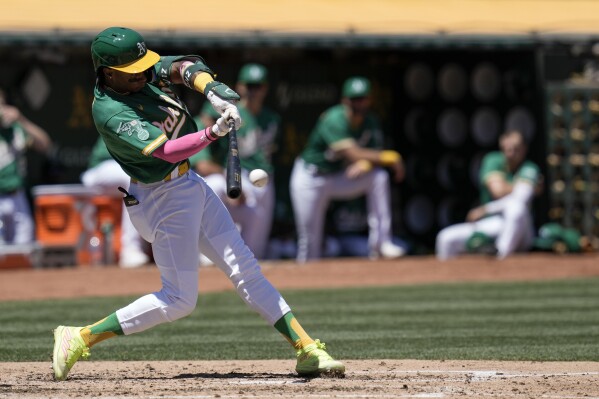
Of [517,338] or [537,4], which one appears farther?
[537,4]

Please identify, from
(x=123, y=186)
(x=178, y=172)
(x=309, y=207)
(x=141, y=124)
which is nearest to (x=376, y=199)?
(x=309, y=207)

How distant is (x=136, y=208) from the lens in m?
6.02

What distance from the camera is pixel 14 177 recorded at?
42.0 feet

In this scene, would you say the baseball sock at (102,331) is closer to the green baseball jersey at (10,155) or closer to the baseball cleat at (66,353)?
the baseball cleat at (66,353)

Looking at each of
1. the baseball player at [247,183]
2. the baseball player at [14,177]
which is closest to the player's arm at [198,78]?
the baseball player at [247,183]

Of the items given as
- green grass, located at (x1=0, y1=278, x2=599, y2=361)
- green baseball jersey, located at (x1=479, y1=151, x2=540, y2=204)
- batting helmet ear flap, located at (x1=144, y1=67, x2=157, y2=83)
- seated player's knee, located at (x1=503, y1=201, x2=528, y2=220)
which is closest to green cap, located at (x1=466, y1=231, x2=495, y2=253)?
seated player's knee, located at (x1=503, y1=201, x2=528, y2=220)

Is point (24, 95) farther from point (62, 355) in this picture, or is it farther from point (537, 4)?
→ point (62, 355)

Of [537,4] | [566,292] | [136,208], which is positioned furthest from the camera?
[537,4]

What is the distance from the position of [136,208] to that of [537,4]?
1010 cm

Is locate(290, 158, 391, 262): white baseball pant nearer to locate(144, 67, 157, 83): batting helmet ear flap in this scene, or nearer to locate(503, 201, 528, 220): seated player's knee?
locate(503, 201, 528, 220): seated player's knee

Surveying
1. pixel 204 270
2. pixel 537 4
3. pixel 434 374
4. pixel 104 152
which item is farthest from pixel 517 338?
pixel 537 4

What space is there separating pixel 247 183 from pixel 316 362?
6.90 meters

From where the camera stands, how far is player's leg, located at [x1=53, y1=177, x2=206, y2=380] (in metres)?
5.96

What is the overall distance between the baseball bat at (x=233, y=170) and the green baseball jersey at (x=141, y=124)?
0.96 feet
